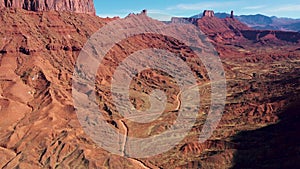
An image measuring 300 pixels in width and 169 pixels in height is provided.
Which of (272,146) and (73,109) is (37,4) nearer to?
(73,109)

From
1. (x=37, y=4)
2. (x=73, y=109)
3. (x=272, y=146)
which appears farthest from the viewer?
(x=37, y=4)

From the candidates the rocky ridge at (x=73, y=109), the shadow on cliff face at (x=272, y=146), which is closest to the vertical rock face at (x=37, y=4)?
the rocky ridge at (x=73, y=109)

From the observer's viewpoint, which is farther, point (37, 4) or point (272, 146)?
point (37, 4)

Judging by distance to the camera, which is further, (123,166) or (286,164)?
(123,166)

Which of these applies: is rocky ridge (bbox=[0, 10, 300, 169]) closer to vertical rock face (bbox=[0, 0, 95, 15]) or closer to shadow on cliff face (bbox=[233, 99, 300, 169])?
shadow on cliff face (bbox=[233, 99, 300, 169])

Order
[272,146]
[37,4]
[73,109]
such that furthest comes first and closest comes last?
[37,4]
[73,109]
[272,146]

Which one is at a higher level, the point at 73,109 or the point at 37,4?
the point at 37,4

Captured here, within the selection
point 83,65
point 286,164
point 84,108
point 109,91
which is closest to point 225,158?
point 286,164

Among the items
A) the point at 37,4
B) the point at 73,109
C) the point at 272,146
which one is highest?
the point at 37,4

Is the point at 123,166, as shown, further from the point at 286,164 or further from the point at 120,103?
the point at 120,103

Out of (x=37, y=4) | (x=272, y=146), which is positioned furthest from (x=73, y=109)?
(x=37, y=4)
